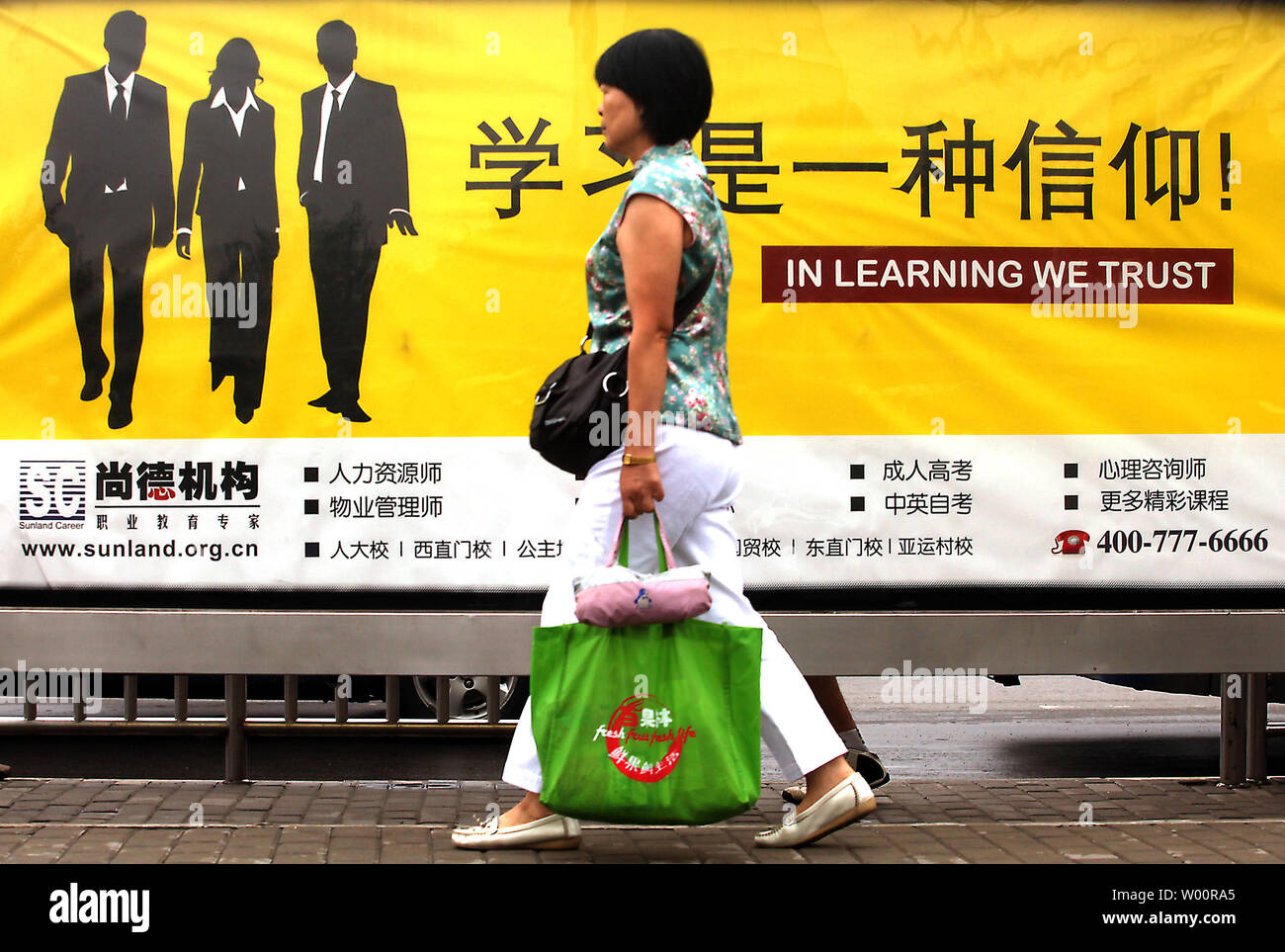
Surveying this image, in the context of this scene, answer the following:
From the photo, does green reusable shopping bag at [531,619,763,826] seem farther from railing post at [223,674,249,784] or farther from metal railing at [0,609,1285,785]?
railing post at [223,674,249,784]

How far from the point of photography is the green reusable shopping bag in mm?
3703

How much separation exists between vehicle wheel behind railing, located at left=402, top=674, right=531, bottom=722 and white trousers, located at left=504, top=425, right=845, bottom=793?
2.25 m

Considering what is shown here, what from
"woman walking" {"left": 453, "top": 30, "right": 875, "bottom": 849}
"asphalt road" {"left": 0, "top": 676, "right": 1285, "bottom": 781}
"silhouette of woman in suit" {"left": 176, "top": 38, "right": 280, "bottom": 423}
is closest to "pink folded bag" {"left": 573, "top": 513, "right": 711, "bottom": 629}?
"woman walking" {"left": 453, "top": 30, "right": 875, "bottom": 849}

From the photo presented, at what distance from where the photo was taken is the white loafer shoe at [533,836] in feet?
13.4

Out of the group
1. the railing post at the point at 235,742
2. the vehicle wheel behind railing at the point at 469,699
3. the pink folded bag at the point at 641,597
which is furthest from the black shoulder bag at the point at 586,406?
the vehicle wheel behind railing at the point at 469,699

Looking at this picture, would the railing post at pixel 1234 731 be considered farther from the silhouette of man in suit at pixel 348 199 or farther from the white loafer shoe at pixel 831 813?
the silhouette of man in suit at pixel 348 199

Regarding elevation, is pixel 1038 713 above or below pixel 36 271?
below

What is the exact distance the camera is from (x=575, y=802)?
12.3ft

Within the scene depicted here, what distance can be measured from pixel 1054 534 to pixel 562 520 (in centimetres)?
162

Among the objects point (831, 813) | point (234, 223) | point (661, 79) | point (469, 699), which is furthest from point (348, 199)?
point (469, 699)

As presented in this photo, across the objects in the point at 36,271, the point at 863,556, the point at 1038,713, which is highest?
the point at 36,271

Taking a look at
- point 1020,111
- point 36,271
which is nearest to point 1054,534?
point 1020,111

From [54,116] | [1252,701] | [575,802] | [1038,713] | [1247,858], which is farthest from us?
[1038,713]

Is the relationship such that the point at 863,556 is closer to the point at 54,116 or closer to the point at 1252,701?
the point at 1252,701
